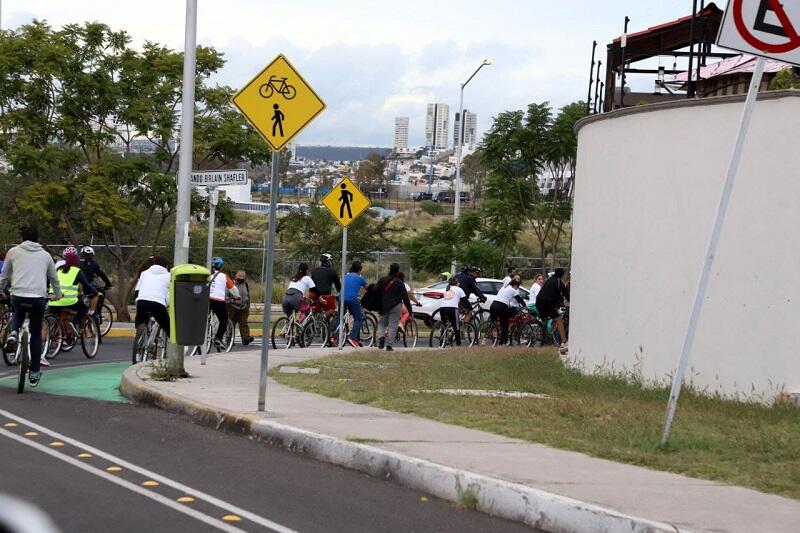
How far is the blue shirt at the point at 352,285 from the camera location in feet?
74.4

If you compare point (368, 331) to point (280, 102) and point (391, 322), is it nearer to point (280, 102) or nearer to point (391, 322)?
point (391, 322)

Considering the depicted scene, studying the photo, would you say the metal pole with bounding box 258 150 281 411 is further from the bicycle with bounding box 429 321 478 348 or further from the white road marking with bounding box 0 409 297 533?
the bicycle with bounding box 429 321 478 348

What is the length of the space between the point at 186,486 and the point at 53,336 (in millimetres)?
10835

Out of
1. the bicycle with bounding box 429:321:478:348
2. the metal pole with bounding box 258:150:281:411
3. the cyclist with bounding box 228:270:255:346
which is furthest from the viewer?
the bicycle with bounding box 429:321:478:348

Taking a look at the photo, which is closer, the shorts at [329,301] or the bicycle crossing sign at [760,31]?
the bicycle crossing sign at [760,31]

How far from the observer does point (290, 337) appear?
22.7m

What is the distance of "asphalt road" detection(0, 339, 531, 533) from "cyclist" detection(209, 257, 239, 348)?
29.8 ft

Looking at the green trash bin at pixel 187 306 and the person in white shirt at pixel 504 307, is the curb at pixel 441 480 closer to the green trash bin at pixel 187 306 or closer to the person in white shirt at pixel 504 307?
the green trash bin at pixel 187 306

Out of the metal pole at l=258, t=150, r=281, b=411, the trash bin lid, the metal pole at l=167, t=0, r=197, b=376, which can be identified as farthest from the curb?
the metal pole at l=167, t=0, r=197, b=376

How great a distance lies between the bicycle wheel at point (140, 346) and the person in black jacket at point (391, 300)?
6482 millimetres

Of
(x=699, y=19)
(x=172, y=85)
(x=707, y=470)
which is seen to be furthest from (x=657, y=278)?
(x=172, y=85)

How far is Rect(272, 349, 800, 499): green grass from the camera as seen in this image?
29.8 ft

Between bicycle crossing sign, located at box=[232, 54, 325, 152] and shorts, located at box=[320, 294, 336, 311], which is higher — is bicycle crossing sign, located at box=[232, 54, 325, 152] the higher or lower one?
the higher one

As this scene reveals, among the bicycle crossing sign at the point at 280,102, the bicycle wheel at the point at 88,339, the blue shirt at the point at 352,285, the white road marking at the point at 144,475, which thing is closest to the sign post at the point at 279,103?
the bicycle crossing sign at the point at 280,102
